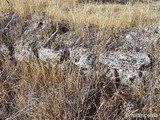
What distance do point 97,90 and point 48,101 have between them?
2.34ft

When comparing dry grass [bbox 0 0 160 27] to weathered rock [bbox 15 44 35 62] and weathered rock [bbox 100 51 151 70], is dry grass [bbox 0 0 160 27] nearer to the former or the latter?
weathered rock [bbox 100 51 151 70]

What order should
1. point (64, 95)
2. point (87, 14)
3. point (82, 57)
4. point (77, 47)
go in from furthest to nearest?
1. point (87, 14)
2. point (77, 47)
3. point (82, 57)
4. point (64, 95)

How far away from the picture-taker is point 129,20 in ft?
16.0

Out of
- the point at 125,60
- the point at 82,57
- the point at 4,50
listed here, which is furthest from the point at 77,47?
the point at 4,50

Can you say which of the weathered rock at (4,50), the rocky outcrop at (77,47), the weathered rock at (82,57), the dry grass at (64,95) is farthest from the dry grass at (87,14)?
the weathered rock at (4,50)

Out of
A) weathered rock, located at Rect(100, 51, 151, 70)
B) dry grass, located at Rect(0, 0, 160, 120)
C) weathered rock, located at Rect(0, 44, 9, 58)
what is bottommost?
dry grass, located at Rect(0, 0, 160, 120)

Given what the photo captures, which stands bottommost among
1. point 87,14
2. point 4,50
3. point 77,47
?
point 4,50

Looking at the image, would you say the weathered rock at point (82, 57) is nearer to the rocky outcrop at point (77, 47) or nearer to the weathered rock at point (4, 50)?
the rocky outcrop at point (77, 47)

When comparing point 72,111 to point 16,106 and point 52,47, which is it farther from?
point 52,47

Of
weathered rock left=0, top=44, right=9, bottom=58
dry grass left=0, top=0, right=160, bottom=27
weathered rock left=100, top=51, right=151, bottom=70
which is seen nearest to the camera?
weathered rock left=100, top=51, right=151, bottom=70

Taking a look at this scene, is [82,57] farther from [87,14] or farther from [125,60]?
[87,14]

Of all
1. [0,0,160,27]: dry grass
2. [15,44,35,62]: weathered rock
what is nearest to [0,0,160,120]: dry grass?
[15,44,35,62]: weathered rock

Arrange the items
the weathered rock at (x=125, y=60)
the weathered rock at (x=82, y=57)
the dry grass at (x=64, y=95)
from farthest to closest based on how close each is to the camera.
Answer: the weathered rock at (x=82, y=57), the weathered rock at (x=125, y=60), the dry grass at (x=64, y=95)

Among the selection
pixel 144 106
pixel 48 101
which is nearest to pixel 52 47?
pixel 48 101
